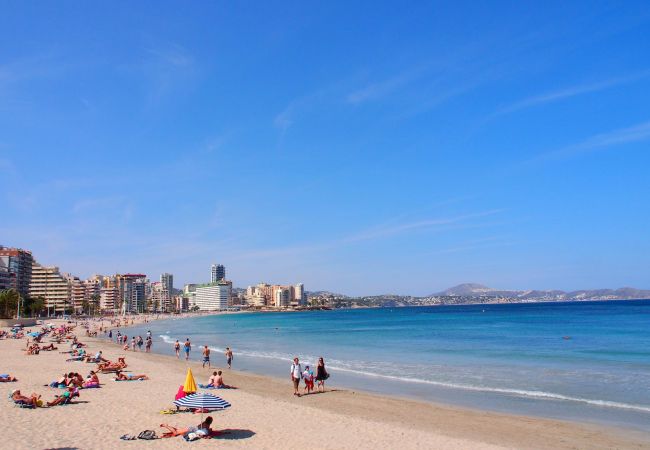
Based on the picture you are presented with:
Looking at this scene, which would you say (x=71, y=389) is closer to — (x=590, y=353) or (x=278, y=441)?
(x=278, y=441)

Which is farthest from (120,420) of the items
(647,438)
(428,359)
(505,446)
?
(428,359)

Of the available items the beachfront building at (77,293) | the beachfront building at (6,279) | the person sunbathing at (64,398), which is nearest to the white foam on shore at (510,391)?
the person sunbathing at (64,398)

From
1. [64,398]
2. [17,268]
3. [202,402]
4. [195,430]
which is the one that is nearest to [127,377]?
Result: [64,398]

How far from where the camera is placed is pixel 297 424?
45.5 ft

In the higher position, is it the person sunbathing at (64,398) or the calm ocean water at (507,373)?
the person sunbathing at (64,398)

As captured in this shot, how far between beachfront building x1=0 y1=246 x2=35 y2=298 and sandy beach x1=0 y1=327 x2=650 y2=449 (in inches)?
5123

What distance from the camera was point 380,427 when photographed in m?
13.8

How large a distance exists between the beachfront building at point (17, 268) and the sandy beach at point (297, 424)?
13011cm

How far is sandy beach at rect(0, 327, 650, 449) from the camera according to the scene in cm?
1183

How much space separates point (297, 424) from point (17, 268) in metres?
148

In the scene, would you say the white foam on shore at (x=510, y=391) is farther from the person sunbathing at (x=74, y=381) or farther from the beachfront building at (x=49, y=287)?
the beachfront building at (x=49, y=287)

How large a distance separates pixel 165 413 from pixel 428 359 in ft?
69.6

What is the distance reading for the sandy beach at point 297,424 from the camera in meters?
11.8

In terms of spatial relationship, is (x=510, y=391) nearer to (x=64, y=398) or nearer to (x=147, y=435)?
(x=147, y=435)
